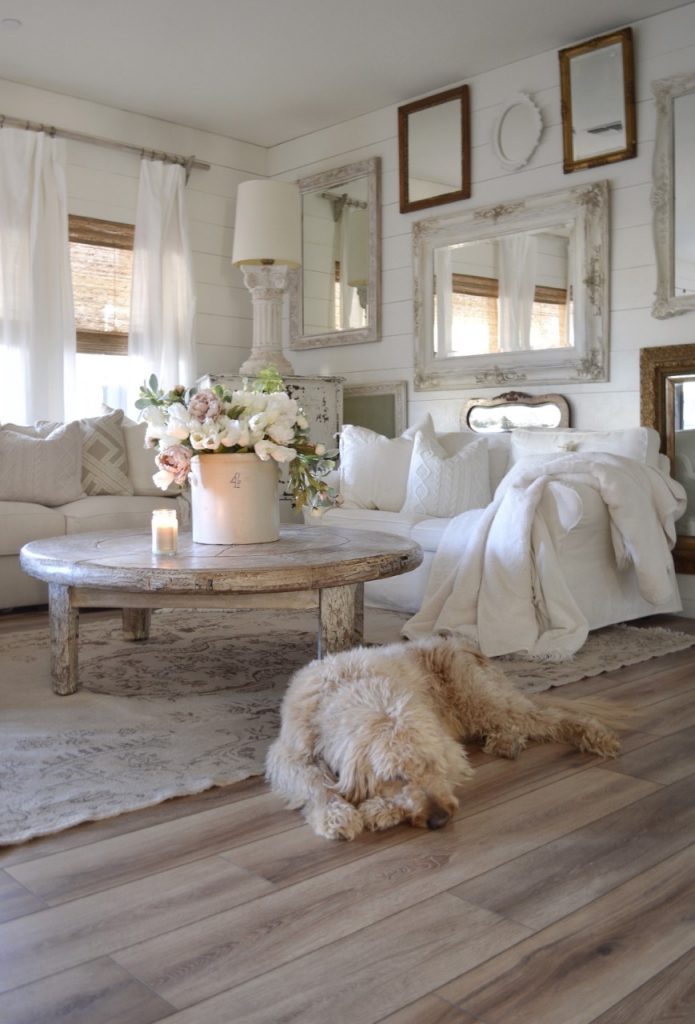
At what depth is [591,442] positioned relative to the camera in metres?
4.00

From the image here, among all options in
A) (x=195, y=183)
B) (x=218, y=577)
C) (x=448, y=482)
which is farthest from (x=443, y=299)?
(x=218, y=577)

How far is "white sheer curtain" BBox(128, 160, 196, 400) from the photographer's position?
5473mm

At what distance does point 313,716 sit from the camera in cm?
195

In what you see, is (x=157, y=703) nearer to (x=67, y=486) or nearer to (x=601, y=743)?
(x=601, y=743)

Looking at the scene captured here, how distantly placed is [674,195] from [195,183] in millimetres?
2978

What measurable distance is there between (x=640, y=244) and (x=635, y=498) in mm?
1411

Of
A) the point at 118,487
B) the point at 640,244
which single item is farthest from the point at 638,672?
the point at 118,487

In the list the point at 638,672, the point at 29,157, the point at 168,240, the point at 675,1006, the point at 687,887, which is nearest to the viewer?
the point at 675,1006

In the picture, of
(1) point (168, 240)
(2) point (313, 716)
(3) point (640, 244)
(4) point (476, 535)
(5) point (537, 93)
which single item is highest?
(5) point (537, 93)

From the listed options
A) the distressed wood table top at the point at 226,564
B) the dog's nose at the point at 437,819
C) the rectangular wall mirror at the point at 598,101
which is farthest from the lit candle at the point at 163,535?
the rectangular wall mirror at the point at 598,101

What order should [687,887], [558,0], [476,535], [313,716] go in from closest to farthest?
[687,887], [313,716], [476,535], [558,0]

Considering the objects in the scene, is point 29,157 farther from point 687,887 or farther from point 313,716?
point 687,887

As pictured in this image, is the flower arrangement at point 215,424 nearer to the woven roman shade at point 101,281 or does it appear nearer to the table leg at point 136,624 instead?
the table leg at point 136,624

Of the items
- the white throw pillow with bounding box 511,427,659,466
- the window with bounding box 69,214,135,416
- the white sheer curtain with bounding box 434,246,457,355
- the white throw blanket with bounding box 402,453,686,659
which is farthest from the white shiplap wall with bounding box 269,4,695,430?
the window with bounding box 69,214,135,416
